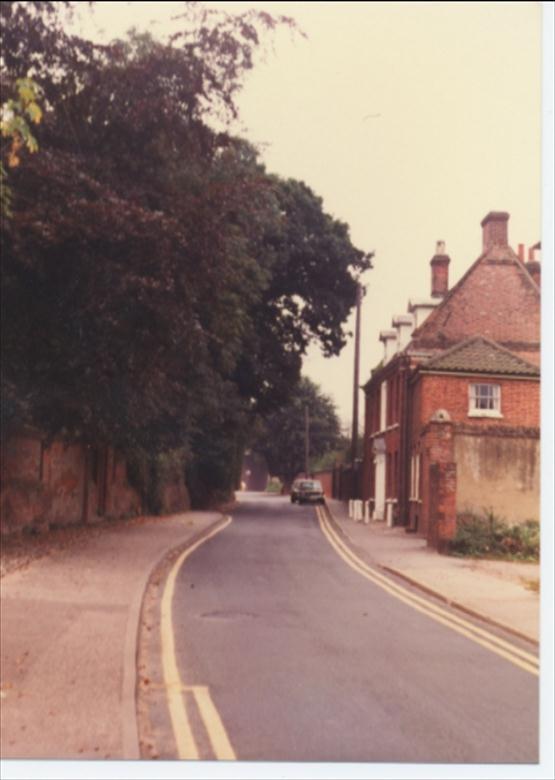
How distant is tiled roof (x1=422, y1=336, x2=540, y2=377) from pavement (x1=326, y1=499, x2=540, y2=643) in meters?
2.97

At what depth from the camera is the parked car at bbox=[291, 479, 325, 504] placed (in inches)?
1313

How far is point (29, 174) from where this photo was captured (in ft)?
45.8

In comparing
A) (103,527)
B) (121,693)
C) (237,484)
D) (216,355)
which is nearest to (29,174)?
(216,355)

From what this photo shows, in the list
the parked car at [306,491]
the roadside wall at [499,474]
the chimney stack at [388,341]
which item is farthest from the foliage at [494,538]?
the parked car at [306,491]

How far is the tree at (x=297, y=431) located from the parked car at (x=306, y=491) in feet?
1.36

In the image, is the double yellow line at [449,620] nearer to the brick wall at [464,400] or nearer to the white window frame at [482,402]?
the brick wall at [464,400]

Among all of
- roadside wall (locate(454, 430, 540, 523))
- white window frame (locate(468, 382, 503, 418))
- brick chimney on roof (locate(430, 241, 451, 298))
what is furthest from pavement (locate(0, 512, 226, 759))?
white window frame (locate(468, 382, 503, 418))

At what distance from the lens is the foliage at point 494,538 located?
1281 centimetres

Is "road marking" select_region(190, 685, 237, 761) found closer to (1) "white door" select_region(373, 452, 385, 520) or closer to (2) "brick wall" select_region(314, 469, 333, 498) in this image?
(1) "white door" select_region(373, 452, 385, 520)

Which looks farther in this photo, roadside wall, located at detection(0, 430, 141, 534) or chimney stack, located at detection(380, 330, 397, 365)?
roadside wall, located at detection(0, 430, 141, 534)

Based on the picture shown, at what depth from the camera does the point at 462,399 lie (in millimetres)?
14203

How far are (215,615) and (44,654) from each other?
310cm

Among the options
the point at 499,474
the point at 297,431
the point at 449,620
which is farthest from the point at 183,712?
the point at 297,431

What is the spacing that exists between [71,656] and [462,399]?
696 cm
